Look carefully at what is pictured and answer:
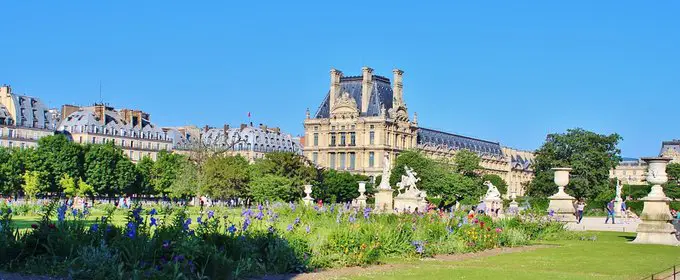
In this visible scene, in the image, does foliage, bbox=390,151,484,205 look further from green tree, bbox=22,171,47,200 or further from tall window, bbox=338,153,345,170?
green tree, bbox=22,171,47,200

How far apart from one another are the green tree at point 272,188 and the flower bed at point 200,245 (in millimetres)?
53027

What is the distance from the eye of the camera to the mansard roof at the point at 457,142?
12862cm

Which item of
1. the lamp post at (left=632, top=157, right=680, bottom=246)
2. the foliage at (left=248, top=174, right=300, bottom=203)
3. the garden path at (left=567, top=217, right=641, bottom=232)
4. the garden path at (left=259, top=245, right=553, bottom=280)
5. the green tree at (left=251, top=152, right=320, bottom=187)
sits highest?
the green tree at (left=251, top=152, right=320, bottom=187)

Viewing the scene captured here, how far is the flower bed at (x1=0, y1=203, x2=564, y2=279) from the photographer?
1262 centimetres

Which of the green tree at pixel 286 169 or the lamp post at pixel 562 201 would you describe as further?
the green tree at pixel 286 169

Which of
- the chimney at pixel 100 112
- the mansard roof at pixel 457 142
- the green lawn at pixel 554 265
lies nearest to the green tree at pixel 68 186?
the chimney at pixel 100 112

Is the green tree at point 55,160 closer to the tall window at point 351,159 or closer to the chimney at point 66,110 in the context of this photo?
the chimney at point 66,110

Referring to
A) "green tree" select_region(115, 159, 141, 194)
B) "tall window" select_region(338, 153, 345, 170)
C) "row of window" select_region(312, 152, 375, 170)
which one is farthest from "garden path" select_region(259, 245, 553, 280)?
"tall window" select_region(338, 153, 345, 170)

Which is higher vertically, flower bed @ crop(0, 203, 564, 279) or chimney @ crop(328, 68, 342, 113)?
chimney @ crop(328, 68, 342, 113)

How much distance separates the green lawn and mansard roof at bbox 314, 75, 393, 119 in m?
92.6

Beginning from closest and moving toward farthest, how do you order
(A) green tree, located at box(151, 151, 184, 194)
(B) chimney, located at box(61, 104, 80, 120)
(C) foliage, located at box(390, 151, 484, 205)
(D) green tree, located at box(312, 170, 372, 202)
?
(D) green tree, located at box(312, 170, 372, 202) → (C) foliage, located at box(390, 151, 484, 205) → (A) green tree, located at box(151, 151, 184, 194) → (B) chimney, located at box(61, 104, 80, 120)

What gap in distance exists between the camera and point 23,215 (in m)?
41.8

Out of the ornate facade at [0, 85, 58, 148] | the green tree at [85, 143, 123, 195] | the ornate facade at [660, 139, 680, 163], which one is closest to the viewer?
the green tree at [85, 143, 123, 195]

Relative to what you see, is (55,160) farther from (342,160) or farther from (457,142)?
(457,142)
